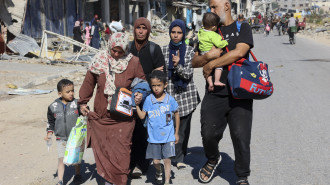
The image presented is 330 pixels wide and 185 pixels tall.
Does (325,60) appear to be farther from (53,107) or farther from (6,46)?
(53,107)

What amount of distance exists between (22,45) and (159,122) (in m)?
13.3

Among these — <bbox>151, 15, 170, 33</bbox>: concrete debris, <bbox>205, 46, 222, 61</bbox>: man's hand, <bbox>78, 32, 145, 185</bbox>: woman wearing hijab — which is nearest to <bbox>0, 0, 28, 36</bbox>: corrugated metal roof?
<bbox>78, 32, 145, 185</bbox>: woman wearing hijab

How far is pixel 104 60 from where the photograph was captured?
400 cm

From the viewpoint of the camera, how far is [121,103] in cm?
394

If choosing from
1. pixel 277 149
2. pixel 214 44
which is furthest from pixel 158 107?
pixel 277 149

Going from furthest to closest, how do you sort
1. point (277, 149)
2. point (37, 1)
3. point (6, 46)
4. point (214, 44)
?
point (37, 1)
point (6, 46)
point (277, 149)
point (214, 44)

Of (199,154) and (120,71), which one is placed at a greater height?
(120,71)

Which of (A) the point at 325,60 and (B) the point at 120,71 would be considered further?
(A) the point at 325,60

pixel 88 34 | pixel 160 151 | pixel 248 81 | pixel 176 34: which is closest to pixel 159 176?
pixel 160 151

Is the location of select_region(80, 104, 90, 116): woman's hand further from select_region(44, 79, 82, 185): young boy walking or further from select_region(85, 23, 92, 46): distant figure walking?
select_region(85, 23, 92, 46): distant figure walking

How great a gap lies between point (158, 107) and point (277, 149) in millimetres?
2061

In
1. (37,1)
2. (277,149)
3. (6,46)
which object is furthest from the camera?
(37,1)

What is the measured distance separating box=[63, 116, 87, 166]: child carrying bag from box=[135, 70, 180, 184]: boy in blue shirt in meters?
0.59

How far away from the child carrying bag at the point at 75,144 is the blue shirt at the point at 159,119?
2.13ft
